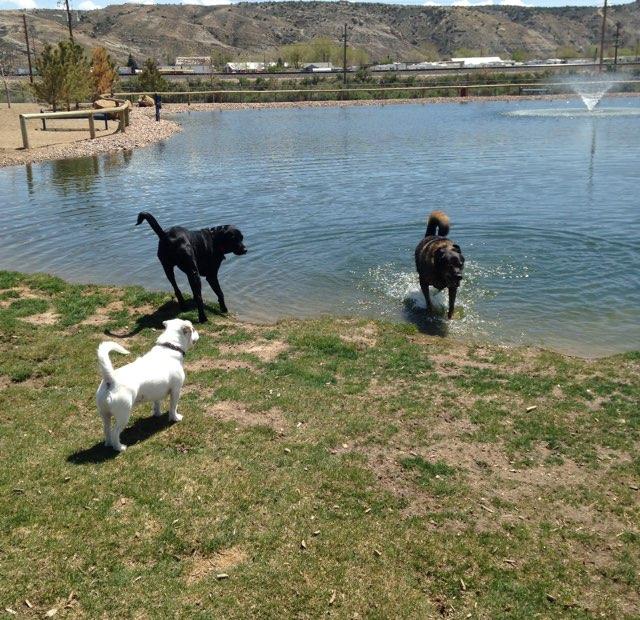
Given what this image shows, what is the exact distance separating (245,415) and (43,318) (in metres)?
5.10

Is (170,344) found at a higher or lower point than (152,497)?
higher

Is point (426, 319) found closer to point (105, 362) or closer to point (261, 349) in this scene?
point (261, 349)

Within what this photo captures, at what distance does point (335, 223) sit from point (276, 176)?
9257mm

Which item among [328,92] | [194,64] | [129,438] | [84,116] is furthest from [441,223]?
[194,64]

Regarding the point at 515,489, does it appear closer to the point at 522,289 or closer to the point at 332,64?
the point at 522,289

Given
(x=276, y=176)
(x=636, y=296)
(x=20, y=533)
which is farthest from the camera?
(x=276, y=176)

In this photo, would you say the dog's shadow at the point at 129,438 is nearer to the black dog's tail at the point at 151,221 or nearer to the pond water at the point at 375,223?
the black dog's tail at the point at 151,221

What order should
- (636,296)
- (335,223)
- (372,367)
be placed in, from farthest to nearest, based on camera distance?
1. (335,223)
2. (636,296)
3. (372,367)

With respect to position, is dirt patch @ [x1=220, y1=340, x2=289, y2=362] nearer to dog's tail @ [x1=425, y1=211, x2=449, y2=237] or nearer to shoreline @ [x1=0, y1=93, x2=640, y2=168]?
dog's tail @ [x1=425, y1=211, x2=449, y2=237]

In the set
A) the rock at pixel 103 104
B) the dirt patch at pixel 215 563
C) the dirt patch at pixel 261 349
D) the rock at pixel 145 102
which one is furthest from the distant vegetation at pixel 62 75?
the dirt patch at pixel 215 563

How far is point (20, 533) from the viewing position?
5176 mm

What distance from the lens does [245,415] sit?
7.29m

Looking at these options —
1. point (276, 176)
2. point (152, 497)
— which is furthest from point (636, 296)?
point (276, 176)

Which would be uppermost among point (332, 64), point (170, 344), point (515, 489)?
point (332, 64)
